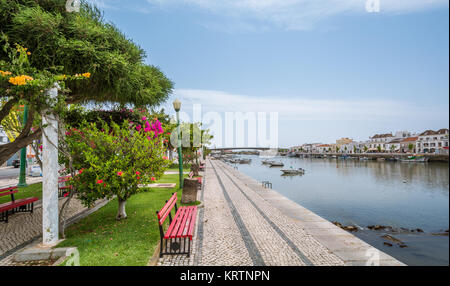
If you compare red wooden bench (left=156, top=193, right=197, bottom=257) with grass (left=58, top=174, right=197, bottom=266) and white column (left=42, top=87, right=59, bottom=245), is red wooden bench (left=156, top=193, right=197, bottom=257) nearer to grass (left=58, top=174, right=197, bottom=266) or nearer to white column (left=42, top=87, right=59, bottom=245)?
grass (left=58, top=174, right=197, bottom=266)

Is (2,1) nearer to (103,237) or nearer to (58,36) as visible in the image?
(58,36)

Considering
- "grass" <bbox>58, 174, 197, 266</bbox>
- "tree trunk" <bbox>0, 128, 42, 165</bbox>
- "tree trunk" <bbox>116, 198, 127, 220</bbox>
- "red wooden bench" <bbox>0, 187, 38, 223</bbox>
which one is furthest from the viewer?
"tree trunk" <bbox>0, 128, 42, 165</bbox>

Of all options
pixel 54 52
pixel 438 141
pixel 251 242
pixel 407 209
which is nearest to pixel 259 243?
pixel 251 242

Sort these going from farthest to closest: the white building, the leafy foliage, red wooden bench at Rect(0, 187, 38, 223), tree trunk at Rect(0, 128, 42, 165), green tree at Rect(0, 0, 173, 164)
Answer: tree trunk at Rect(0, 128, 42, 165)
red wooden bench at Rect(0, 187, 38, 223)
the leafy foliage
green tree at Rect(0, 0, 173, 164)
the white building

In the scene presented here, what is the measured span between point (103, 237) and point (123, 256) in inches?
58.0

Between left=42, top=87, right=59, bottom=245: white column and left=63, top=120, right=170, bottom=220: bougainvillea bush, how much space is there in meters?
0.43

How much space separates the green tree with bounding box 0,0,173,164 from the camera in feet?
16.6

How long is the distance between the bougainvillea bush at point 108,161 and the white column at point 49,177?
427 mm

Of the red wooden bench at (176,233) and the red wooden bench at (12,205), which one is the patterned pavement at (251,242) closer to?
the red wooden bench at (176,233)

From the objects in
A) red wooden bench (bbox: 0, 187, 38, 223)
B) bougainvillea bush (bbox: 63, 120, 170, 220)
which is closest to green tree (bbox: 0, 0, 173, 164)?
bougainvillea bush (bbox: 63, 120, 170, 220)

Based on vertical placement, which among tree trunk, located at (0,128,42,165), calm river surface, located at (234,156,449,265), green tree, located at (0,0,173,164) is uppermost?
green tree, located at (0,0,173,164)

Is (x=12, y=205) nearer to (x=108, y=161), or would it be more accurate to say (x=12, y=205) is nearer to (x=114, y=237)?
(x=114, y=237)
